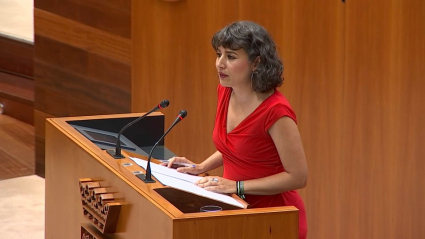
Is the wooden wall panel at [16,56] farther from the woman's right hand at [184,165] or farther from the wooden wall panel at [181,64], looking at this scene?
the woman's right hand at [184,165]

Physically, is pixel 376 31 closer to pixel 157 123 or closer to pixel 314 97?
pixel 314 97

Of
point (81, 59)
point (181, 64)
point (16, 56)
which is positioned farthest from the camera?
point (16, 56)

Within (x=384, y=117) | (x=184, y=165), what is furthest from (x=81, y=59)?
(x=184, y=165)

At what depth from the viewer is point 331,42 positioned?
2.75m

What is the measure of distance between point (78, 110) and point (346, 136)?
55.6 inches

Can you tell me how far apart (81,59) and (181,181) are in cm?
186

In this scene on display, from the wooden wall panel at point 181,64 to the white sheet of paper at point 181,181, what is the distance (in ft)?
3.75

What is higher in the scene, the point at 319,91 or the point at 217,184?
the point at 319,91

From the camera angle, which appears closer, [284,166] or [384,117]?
[284,166]

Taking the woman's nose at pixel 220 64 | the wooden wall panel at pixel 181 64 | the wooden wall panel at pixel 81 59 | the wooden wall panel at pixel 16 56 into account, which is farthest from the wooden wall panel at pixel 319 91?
the wooden wall panel at pixel 16 56

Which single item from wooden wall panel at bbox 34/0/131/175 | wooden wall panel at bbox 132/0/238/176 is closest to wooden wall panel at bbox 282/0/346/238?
wooden wall panel at bbox 132/0/238/176

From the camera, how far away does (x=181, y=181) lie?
1870 mm

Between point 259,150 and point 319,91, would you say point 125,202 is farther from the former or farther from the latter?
point 319,91

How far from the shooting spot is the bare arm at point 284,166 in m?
1.85
